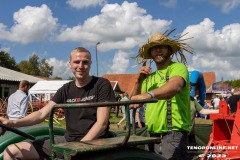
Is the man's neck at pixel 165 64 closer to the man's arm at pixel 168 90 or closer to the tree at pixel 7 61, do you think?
the man's arm at pixel 168 90

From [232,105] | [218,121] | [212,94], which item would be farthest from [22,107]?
[212,94]

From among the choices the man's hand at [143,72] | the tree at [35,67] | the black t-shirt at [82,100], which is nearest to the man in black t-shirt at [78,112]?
the black t-shirt at [82,100]

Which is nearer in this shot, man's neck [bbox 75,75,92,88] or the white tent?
man's neck [bbox 75,75,92,88]

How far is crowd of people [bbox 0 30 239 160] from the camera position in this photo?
308cm

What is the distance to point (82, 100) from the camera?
10.6 ft

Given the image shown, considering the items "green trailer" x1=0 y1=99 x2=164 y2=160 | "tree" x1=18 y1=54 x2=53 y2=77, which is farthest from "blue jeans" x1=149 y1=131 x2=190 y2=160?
"tree" x1=18 y1=54 x2=53 y2=77

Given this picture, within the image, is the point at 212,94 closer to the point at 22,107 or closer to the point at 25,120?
the point at 22,107

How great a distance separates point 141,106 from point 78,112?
1.78 ft

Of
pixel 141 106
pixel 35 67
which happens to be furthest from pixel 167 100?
pixel 35 67

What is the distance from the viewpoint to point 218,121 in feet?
17.1

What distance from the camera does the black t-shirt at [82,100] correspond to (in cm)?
311

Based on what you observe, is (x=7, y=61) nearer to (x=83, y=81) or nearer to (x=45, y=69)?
(x=45, y=69)

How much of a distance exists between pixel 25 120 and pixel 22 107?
436 cm

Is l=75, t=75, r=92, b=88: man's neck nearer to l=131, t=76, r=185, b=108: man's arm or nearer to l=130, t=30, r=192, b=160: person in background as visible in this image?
→ l=130, t=30, r=192, b=160: person in background
